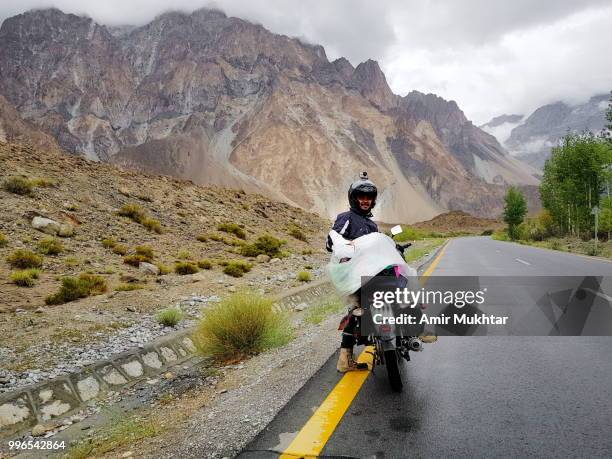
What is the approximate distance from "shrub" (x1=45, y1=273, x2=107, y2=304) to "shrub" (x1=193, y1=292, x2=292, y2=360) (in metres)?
4.68

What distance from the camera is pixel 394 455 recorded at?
296 cm

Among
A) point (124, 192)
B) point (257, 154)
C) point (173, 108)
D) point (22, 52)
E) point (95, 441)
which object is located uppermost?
point (22, 52)

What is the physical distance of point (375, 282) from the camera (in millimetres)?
4441

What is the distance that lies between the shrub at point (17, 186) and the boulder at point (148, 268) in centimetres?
→ 947

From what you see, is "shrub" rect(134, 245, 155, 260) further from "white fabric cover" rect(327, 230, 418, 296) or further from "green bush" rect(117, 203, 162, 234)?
"white fabric cover" rect(327, 230, 418, 296)

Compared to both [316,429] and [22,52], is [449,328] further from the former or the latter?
[22,52]

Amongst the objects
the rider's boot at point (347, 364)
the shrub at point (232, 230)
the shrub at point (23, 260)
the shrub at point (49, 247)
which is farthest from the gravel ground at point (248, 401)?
the shrub at point (232, 230)

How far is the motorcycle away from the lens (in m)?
4.37

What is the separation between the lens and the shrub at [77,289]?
388 inches

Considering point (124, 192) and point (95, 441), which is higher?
point (124, 192)

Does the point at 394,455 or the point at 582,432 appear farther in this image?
the point at 582,432

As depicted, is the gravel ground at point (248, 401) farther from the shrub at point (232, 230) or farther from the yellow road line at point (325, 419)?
the shrub at point (232, 230)

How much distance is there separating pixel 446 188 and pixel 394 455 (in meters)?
172

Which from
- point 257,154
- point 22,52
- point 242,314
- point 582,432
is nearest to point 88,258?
point 242,314
